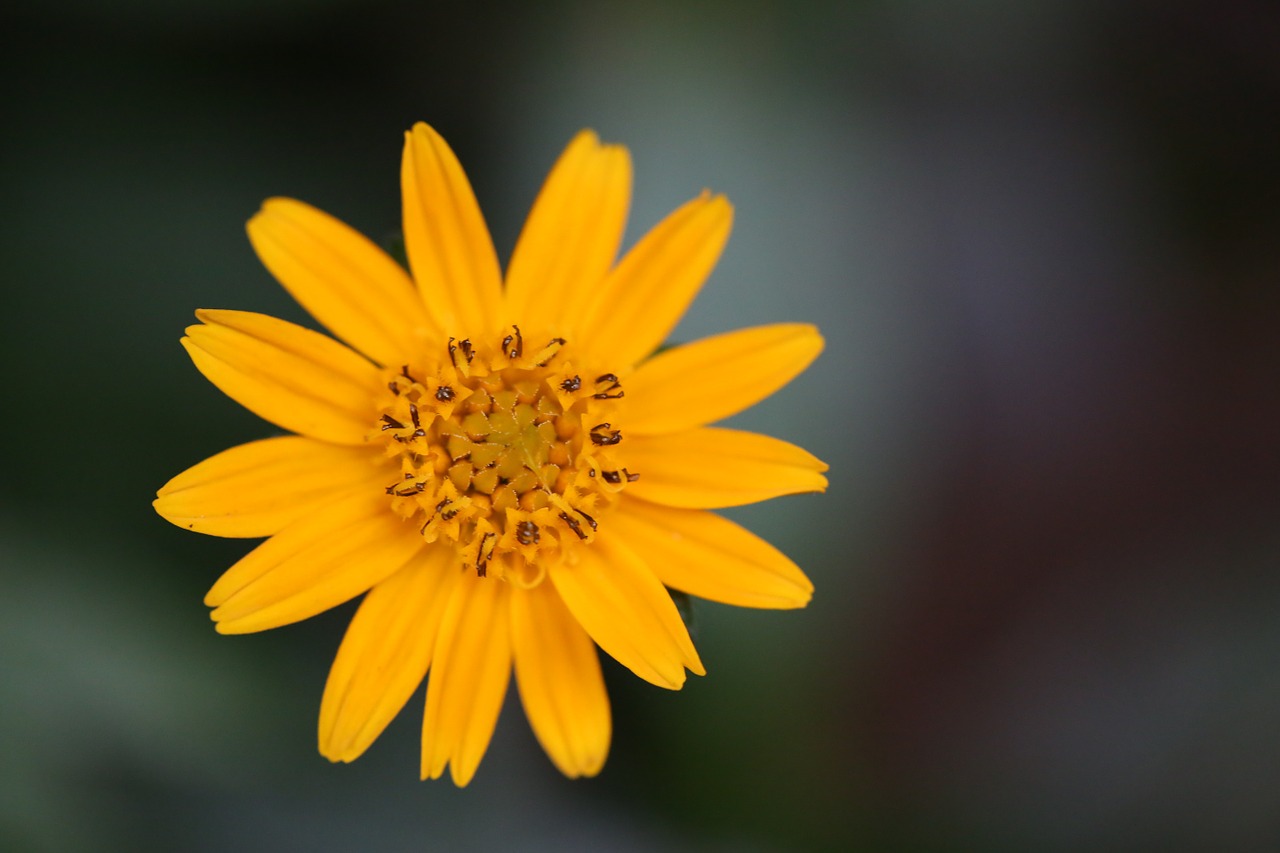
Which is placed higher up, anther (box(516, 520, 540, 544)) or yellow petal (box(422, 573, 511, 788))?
anther (box(516, 520, 540, 544))

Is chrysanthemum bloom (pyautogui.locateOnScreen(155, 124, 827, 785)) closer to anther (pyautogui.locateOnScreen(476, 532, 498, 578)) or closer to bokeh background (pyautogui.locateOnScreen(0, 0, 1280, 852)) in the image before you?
anther (pyautogui.locateOnScreen(476, 532, 498, 578))

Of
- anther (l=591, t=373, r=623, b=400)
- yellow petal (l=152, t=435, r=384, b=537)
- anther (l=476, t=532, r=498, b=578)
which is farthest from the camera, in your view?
anther (l=591, t=373, r=623, b=400)

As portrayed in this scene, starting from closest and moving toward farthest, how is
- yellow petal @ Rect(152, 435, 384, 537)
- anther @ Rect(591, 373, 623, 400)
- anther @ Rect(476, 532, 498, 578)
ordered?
1. yellow petal @ Rect(152, 435, 384, 537)
2. anther @ Rect(476, 532, 498, 578)
3. anther @ Rect(591, 373, 623, 400)

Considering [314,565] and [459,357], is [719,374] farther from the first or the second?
[314,565]

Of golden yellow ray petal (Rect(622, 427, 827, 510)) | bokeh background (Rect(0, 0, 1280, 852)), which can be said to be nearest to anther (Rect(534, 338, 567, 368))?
golden yellow ray petal (Rect(622, 427, 827, 510))

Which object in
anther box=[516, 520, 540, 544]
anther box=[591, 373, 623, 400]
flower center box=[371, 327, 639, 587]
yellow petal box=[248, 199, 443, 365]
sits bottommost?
anther box=[516, 520, 540, 544]

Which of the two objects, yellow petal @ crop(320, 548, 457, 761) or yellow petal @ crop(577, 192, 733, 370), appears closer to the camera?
Answer: yellow petal @ crop(320, 548, 457, 761)

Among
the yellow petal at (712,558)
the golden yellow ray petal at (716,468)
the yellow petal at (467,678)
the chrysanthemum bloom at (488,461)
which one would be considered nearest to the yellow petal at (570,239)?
the chrysanthemum bloom at (488,461)
